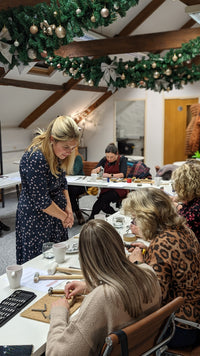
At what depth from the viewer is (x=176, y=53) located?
5.20m

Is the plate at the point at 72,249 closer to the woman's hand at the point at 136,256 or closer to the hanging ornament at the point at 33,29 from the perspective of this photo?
the woman's hand at the point at 136,256

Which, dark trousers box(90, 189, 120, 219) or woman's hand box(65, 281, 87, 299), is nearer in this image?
woman's hand box(65, 281, 87, 299)

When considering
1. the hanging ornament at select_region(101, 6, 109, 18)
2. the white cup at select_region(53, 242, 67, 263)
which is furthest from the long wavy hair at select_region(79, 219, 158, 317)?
the hanging ornament at select_region(101, 6, 109, 18)

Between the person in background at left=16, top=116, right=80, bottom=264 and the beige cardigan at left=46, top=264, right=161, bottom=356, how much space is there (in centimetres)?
133

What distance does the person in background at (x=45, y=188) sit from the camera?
2567 millimetres

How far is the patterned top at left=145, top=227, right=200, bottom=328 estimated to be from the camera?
184 cm

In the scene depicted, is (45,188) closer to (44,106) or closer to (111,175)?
(111,175)

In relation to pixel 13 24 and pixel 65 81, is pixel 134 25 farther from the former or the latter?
pixel 13 24

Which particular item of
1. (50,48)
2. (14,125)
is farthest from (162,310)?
(14,125)

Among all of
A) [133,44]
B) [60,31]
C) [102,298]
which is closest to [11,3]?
[60,31]

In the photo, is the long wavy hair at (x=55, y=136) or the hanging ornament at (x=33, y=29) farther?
the hanging ornament at (x=33, y=29)

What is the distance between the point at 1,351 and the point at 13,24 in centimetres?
227

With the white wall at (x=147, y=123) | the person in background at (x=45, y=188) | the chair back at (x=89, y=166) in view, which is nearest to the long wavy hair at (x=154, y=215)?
the person in background at (x=45, y=188)

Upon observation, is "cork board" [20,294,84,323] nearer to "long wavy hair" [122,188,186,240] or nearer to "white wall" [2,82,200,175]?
"long wavy hair" [122,188,186,240]
